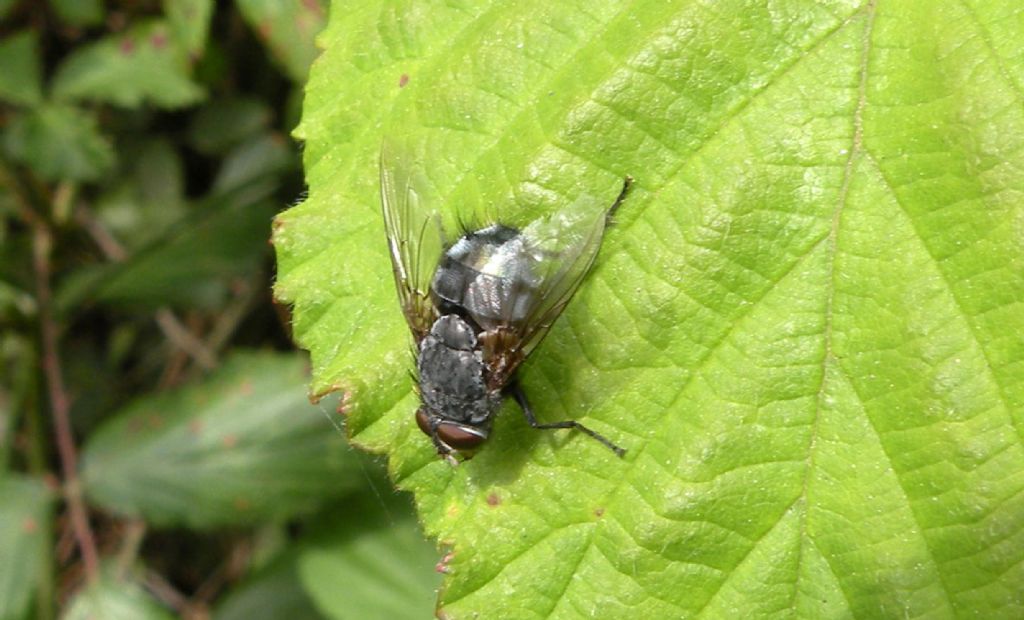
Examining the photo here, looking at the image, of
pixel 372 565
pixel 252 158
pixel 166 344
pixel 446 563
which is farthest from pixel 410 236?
pixel 166 344

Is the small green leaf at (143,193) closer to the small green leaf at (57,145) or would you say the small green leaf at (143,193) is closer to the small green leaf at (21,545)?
the small green leaf at (57,145)

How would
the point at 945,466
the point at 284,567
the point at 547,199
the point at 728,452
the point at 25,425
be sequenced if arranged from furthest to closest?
the point at 25,425 → the point at 284,567 → the point at 547,199 → the point at 728,452 → the point at 945,466

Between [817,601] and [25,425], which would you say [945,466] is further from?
[25,425]

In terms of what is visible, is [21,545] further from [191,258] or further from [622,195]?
[622,195]

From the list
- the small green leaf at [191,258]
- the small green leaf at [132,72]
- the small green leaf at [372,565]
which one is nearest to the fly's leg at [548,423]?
the small green leaf at [372,565]

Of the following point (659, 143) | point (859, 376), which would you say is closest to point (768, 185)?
Answer: point (659, 143)

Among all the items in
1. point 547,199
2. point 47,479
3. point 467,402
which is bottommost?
point 47,479
